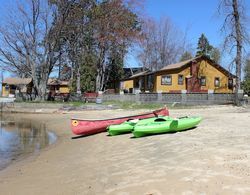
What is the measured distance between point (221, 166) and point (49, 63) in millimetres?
39073

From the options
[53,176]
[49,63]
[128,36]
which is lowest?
[53,176]

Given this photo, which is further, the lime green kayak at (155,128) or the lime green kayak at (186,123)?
the lime green kayak at (186,123)

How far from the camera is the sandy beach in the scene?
7788mm

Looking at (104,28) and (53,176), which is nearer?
(53,176)

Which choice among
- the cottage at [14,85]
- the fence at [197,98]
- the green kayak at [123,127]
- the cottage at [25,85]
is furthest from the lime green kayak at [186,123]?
the cottage at [14,85]

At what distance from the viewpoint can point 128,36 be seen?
50.4m

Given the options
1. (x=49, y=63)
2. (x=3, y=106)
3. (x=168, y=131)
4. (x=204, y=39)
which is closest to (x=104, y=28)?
(x=49, y=63)

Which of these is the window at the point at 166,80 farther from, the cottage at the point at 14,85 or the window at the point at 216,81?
the cottage at the point at 14,85

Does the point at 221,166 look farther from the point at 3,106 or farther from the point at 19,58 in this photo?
the point at 19,58

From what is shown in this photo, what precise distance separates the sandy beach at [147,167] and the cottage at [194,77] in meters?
29.7

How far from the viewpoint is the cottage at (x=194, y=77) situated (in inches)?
1751

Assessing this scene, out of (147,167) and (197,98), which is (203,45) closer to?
(197,98)

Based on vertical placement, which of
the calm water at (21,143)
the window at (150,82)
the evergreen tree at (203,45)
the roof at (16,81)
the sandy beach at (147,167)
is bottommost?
the calm water at (21,143)

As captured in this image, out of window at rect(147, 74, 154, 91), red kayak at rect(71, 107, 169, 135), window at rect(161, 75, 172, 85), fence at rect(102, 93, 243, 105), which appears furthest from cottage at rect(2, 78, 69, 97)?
red kayak at rect(71, 107, 169, 135)
